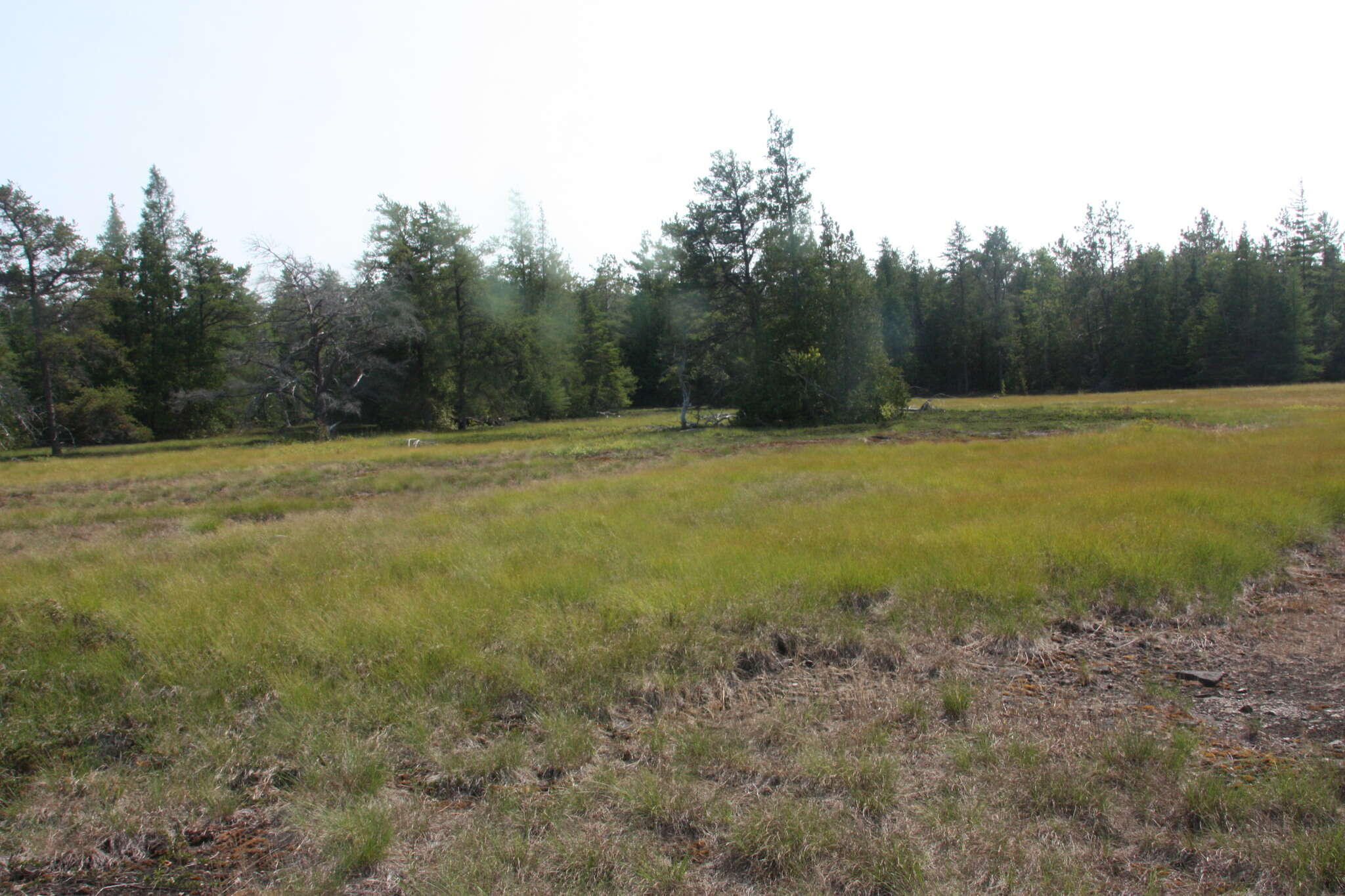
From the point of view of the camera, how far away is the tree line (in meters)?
34.4

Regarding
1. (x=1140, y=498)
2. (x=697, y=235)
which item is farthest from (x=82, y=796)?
(x=697, y=235)

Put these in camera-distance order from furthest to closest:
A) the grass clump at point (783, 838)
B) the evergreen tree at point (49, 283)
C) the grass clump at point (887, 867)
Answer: the evergreen tree at point (49, 283) → the grass clump at point (783, 838) → the grass clump at point (887, 867)

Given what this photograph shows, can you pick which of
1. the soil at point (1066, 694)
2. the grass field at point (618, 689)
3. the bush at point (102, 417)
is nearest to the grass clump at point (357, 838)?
the grass field at point (618, 689)

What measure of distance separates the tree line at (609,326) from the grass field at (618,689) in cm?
2488

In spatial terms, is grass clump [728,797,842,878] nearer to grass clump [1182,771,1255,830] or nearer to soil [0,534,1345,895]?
soil [0,534,1345,895]

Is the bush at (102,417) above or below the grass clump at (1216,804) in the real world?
above

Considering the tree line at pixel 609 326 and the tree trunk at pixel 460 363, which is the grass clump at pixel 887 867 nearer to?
the tree line at pixel 609 326

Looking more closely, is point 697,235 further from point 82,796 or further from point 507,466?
point 82,796

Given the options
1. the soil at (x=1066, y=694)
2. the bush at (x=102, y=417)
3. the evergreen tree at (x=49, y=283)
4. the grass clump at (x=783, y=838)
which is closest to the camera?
the grass clump at (x=783, y=838)

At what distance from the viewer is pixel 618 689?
206 inches

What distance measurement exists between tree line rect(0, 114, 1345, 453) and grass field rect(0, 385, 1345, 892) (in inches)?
980

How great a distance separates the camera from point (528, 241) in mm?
57719

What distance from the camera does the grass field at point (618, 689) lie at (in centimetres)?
349

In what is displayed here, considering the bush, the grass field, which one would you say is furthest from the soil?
the bush
